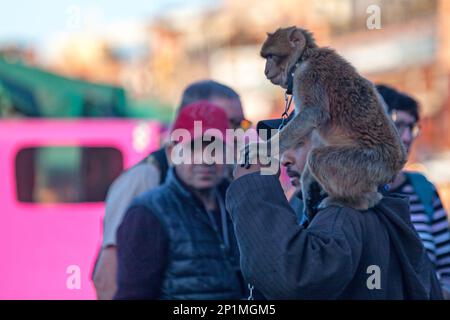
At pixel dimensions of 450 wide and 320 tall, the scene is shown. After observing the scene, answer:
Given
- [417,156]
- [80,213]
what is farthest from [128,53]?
[80,213]

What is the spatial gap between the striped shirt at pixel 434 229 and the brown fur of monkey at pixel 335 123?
120cm

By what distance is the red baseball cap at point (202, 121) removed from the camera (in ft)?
12.0

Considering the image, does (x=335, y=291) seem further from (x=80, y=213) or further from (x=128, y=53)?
(x=128, y=53)

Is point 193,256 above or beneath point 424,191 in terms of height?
beneath

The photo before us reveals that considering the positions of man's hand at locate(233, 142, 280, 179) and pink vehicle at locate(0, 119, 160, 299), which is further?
pink vehicle at locate(0, 119, 160, 299)

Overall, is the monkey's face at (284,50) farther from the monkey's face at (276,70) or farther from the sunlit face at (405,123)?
the sunlit face at (405,123)

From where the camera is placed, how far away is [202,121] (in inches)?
145

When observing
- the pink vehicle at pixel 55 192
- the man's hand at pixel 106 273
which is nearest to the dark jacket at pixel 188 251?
the man's hand at pixel 106 273

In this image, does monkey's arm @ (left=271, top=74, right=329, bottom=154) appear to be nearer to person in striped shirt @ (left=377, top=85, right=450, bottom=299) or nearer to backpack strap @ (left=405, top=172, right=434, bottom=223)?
person in striped shirt @ (left=377, top=85, right=450, bottom=299)

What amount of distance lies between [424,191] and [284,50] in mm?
1401

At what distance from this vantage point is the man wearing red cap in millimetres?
3369

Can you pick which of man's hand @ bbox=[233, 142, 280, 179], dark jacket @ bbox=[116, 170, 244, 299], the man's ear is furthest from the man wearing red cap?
man's hand @ bbox=[233, 142, 280, 179]

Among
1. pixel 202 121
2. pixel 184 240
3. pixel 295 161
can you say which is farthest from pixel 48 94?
pixel 295 161

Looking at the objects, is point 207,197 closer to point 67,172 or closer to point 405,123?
point 405,123
